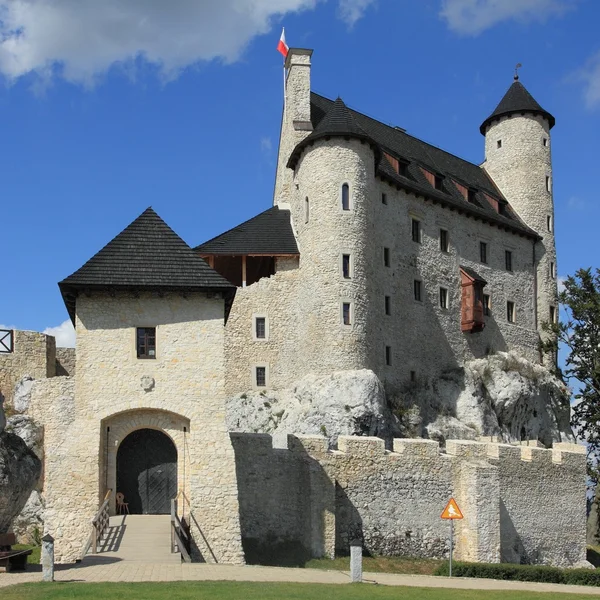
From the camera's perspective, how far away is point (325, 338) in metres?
44.8

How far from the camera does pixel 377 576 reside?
83.4 ft

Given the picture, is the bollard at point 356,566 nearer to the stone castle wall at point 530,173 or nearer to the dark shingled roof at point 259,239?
the dark shingled roof at point 259,239

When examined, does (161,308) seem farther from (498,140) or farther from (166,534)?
(498,140)

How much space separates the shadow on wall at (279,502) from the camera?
31.9 m

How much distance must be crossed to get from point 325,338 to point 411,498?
11.1 m

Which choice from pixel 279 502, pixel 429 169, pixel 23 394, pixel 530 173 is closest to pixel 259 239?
pixel 429 169

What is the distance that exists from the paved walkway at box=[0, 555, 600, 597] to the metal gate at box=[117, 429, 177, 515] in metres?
4.82

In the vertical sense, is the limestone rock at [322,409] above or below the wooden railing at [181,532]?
above

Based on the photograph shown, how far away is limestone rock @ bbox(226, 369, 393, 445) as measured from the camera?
42250 mm

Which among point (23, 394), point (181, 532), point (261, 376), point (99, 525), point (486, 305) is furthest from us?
point (486, 305)

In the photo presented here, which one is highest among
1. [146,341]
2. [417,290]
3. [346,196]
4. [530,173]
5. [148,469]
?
[530,173]

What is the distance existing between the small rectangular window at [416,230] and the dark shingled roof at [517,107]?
1432 centimetres

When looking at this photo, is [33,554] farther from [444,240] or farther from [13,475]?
[444,240]

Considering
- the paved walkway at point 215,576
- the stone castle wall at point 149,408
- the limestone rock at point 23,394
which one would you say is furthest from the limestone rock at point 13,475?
the limestone rock at point 23,394
